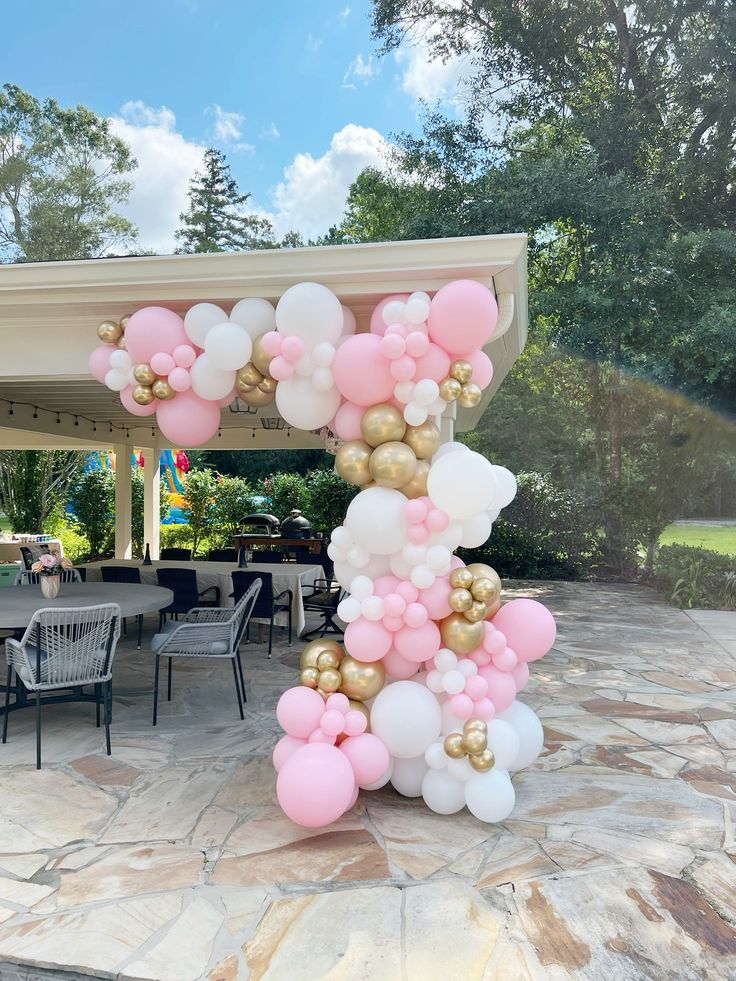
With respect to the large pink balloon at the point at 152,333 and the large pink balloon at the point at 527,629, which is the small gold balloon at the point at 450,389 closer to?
the large pink balloon at the point at 527,629

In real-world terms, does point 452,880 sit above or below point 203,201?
below

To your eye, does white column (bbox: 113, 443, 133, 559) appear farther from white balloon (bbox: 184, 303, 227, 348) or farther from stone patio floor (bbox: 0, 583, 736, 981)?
white balloon (bbox: 184, 303, 227, 348)

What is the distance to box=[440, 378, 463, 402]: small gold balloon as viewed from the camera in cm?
336

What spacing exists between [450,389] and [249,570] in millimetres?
4671

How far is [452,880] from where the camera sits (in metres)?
2.94

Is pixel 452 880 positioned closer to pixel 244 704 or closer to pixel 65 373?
pixel 244 704

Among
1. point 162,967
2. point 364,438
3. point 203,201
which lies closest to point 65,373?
point 364,438

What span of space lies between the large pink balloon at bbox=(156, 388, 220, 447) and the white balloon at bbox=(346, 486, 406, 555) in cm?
94

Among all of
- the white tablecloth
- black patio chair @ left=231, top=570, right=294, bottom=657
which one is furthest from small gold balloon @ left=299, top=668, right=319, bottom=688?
the white tablecloth

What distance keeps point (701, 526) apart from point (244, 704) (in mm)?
17024

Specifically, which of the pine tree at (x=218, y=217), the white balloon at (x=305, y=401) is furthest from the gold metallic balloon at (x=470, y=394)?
the pine tree at (x=218, y=217)

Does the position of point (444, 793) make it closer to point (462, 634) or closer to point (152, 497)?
point (462, 634)

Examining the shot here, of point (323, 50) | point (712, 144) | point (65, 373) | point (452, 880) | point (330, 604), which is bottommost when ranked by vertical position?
point (452, 880)

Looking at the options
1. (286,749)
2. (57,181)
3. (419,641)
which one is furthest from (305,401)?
(57,181)
